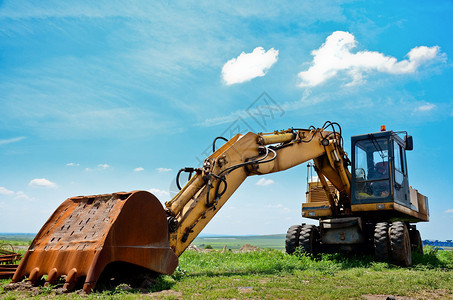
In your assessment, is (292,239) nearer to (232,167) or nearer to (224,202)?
(224,202)

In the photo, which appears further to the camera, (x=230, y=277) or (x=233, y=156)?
(x=233, y=156)

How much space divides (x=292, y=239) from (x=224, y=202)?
426 cm

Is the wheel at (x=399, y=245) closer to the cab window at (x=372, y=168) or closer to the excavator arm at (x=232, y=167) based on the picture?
the cab window at (x=372, y=168)

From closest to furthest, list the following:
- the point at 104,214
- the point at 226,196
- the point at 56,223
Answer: the point at 104,214 < the point at 56,223 < the point at 226,196

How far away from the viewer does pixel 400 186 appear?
1059cm

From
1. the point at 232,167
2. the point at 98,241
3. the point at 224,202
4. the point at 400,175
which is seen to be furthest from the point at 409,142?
the point at 98,241

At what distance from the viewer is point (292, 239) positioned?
11078 millimetres

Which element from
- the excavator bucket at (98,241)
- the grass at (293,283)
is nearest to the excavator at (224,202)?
the excavator bucket at (98,241)

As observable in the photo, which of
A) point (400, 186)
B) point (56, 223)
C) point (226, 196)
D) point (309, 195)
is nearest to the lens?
point (56, 223)

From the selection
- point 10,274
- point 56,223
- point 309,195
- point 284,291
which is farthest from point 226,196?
point 309,195

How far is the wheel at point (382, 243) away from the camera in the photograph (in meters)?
9.62

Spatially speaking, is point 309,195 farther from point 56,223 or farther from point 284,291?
point 56,223

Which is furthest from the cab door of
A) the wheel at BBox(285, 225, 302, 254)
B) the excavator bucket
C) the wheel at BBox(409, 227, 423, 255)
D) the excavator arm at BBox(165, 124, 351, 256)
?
the excavator bucket

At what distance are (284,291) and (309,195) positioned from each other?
661 cm
